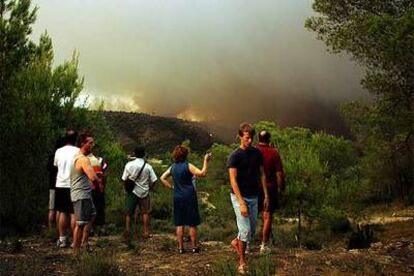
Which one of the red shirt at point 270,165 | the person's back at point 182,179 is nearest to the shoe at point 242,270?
the red shirt at point 270,165

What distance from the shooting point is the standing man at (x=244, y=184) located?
25.6 ft

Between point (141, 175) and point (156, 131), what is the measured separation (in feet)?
446

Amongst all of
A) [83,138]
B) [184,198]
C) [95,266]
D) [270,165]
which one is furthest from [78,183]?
[270,165]

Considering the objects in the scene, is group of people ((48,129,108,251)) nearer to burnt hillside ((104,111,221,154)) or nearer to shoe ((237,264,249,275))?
shoe ((237,264,249,275))

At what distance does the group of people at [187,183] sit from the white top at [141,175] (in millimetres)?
21

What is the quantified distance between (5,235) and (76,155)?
5.74 meters

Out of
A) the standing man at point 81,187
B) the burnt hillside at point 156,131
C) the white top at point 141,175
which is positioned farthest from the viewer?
the burnt hillside at point 156,131

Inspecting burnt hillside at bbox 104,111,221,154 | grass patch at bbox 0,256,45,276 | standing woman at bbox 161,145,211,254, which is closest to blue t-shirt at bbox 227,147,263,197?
standing woman at bbox 161,145,211,254

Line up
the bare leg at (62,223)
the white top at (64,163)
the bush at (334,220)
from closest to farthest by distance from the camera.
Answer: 1. the white top at (64,163)
2. the bare leg at (62,223)
3. the bush at (334,220)

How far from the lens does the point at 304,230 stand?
77.9 ft

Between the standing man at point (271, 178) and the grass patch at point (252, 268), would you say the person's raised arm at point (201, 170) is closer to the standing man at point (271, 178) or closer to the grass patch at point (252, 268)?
the standing man at point (271, 178)

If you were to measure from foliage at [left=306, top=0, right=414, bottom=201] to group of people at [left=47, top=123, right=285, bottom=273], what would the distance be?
738 centimetres

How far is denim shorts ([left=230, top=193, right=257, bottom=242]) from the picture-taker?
7824 mm

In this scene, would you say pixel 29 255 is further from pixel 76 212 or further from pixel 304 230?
pixel 304 230
